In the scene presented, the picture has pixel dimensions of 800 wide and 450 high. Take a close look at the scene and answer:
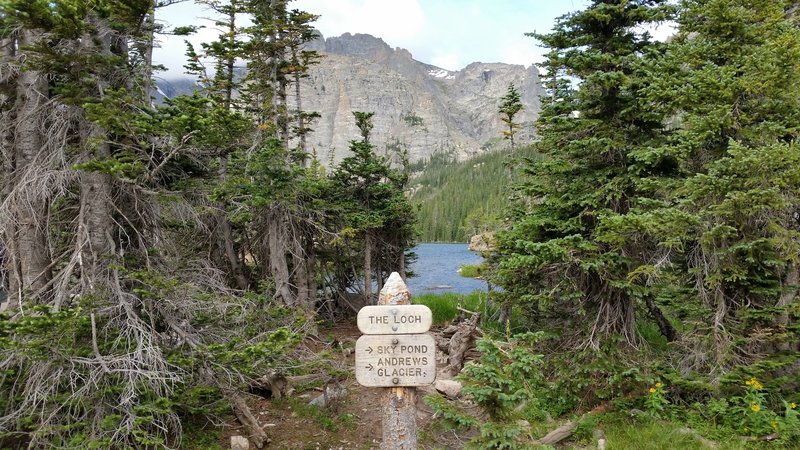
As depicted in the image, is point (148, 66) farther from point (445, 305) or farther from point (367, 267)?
point (445, 305)

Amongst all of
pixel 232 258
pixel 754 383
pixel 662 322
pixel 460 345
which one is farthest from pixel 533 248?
pixel 232 258

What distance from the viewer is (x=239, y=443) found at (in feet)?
19.2

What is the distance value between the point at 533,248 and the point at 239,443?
5.24m

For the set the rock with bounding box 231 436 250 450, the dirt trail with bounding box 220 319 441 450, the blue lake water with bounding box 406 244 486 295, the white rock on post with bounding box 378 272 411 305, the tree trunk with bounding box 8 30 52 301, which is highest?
the tree trunk with bounding box 8 30 52 301

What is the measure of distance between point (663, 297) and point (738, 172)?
2.36 m

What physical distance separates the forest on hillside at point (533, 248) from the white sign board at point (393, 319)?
26.9 inches

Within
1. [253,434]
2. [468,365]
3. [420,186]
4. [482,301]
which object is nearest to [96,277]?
[253,434]

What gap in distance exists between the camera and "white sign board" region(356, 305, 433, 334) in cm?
413

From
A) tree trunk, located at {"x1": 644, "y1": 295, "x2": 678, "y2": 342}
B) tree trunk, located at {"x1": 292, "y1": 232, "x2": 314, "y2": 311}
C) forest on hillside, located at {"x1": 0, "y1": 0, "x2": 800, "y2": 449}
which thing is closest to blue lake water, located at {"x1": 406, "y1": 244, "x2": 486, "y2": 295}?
tree trunk, located at {"x1": 292, "y1": 232, "x2": 314, "y2": 311}

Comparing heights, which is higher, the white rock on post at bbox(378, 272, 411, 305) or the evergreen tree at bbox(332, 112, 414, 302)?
the evergreen tree at bbox(332, 112, 414, 302)

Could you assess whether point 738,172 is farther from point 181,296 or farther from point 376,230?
point 376,230

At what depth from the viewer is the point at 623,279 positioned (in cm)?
704

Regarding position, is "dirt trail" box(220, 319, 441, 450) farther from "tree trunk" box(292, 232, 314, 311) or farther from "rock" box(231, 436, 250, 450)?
"tree trunk" box(292, 232, 314, 311)

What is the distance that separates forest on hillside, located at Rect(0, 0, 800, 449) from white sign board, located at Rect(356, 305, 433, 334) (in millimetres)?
682
